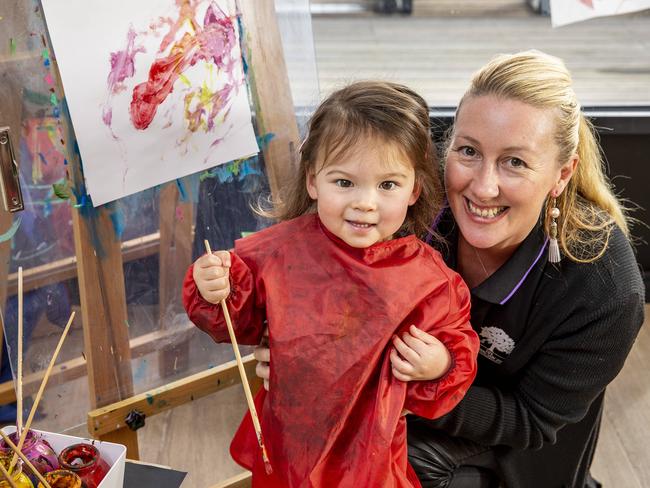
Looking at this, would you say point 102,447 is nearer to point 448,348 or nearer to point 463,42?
point 448,348

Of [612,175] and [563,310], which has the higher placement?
[563,310]

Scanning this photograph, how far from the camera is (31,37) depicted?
53.0 inches

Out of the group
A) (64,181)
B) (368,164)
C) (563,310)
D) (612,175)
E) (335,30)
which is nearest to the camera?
(368,164)

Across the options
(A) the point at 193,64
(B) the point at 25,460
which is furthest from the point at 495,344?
(B) the point at 25,460

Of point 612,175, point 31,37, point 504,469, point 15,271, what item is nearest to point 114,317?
point 15,271

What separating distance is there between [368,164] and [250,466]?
0.62 m

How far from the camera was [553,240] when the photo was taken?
→ 160 cm

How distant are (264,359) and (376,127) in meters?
0.47

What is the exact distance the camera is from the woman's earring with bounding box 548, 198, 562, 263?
1.59 meters

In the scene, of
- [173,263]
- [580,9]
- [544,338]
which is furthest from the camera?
[580,9]

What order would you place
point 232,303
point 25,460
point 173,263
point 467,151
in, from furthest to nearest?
point 173,263 < point 467,151 < point 232,303 < point 25,460

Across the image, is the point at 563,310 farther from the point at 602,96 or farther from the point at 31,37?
the point at 602,96

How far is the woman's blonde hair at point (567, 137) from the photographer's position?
4.84ft

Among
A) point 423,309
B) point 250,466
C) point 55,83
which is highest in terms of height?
point 55,83
